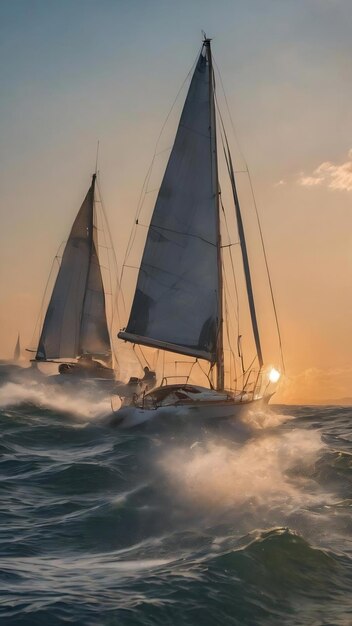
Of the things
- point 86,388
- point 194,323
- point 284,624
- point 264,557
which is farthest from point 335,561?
point 86,388

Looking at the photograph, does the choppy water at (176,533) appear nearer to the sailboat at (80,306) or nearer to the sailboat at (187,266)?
the sailboat at (187,266)

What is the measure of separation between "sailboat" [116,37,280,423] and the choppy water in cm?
845

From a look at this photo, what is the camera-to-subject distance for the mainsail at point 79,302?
63312 mm

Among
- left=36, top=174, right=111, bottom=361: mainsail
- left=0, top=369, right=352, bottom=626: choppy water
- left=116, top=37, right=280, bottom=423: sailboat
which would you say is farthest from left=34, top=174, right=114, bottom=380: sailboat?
left=0, top=369, right=352, bottom=626: choppy water

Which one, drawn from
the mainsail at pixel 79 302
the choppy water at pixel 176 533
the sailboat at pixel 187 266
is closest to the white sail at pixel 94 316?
the mainsail at pixel 79 302

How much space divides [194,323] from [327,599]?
83.5 ft

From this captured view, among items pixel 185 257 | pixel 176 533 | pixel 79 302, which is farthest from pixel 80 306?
pixel 176 533

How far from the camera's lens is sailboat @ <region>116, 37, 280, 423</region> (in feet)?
117

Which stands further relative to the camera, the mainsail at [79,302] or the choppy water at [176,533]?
the mainsail at [79,302]

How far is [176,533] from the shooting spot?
13.9 meters

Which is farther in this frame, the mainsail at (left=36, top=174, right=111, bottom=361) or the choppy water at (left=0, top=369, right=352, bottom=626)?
the mainsail at (left=36, top=174, right=111, bottom=361)

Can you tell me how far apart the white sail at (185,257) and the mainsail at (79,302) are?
2764cm

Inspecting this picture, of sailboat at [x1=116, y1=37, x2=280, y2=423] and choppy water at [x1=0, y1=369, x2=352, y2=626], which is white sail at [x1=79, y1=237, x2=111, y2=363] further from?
choppy water at [x1=0, y1=369, x2=352, y2=626]

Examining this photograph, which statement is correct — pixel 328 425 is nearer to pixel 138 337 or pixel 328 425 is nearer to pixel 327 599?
pixel 138 337
